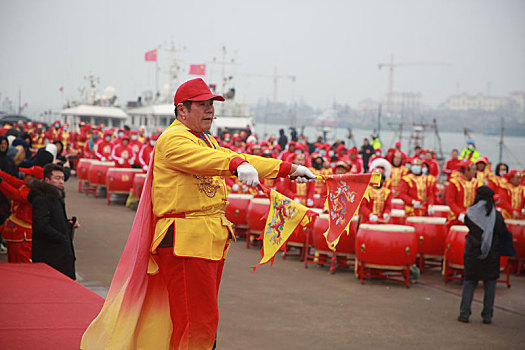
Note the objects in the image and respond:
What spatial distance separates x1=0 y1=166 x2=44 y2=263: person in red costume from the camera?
25.1 feet

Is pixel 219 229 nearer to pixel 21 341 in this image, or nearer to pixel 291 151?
pixel 21 341

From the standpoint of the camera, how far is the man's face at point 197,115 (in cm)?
408

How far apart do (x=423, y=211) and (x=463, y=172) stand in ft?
4.43

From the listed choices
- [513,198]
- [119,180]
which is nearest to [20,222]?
[513,198]

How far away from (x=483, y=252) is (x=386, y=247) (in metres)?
1.86

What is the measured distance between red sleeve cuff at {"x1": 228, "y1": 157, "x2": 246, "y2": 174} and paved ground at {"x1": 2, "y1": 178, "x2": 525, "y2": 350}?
317 cm

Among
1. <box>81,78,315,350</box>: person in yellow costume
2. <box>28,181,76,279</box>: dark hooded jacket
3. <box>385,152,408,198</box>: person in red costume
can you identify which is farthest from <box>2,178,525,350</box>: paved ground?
<box>385,152,408,198</box>: person in red costume

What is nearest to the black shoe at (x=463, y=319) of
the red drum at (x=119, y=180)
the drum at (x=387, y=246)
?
the drum at (x=387, y=246)

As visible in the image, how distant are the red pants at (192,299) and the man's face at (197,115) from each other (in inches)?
30.6

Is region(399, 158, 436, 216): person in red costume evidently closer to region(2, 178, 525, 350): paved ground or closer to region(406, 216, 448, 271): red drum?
region(406, 216, 448, 271): red drum

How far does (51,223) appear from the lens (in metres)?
6.41

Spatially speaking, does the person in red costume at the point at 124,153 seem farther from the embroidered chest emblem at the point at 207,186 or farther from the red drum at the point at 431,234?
the embroidered chest emblem at the point at 207,186

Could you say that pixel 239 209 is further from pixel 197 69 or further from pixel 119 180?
pixel 197 69

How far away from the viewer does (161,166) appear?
3.99 metres
